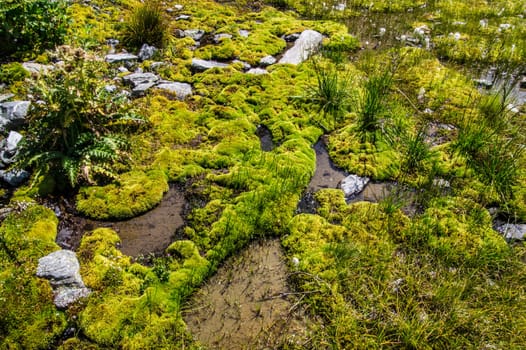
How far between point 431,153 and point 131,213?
4.92 metres

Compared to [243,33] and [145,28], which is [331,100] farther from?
[145,28]

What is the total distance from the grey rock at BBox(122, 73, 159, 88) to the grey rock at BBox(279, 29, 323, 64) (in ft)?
10.6

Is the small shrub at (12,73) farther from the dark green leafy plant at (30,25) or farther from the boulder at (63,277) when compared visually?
the boulder at (63,277)

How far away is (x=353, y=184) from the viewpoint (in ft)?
19.1

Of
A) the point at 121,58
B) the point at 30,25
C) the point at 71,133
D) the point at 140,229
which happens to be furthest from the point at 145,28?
the point at 140,229

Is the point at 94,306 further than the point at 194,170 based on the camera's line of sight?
No

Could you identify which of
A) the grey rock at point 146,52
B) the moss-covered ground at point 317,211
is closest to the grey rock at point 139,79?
the moss-covered ground at point 317,211

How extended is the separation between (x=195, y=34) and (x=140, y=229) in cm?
673

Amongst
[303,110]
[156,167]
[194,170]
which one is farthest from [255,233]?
[303,110]

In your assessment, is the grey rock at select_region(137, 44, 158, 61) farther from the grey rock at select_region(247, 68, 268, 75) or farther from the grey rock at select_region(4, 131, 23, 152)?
the grey rock at select_region(4, 131, 23, 152)

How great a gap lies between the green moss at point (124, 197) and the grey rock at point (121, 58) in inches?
146

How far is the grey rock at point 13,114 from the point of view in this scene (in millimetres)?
5824

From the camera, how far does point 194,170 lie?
19.2 feet

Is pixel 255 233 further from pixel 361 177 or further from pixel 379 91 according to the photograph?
pixel 379 91
